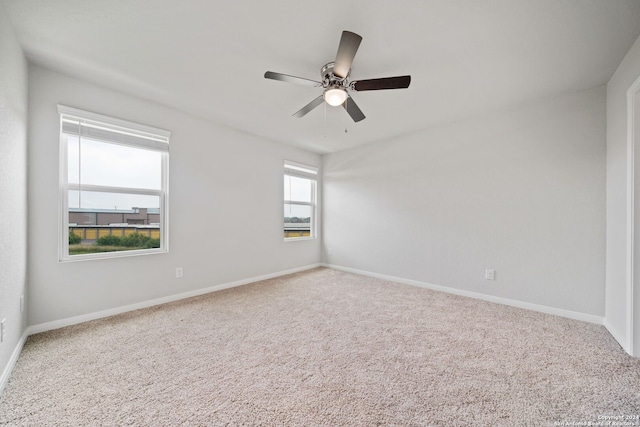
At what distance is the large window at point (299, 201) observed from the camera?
15.0 feet

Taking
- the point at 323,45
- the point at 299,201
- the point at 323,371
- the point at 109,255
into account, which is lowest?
the point at 323,371

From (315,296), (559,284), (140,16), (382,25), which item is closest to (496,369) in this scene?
(559,284)

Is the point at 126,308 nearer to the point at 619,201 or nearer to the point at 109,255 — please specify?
the point at 109,255

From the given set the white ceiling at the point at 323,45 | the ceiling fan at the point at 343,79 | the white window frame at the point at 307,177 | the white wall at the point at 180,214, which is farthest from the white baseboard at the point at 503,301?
the ceiling fan at the point at 343,79

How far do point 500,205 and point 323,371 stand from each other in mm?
2890

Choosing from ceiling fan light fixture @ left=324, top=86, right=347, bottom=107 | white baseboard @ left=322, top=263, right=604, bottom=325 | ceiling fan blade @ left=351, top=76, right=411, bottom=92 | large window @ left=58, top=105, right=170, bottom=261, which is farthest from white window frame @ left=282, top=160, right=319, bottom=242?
ceiling fan blade @ left=351, top=76, right=411, bottom=92

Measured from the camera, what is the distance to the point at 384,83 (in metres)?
1.93

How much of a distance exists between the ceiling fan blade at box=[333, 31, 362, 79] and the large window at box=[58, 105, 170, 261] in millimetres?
2330

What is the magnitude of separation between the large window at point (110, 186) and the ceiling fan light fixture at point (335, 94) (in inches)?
84.3

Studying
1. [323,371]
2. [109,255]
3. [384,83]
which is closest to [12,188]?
[109,255]

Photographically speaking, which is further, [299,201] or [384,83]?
[299,201]

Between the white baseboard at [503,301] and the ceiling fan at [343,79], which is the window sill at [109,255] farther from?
the white baseboard at [503,301]

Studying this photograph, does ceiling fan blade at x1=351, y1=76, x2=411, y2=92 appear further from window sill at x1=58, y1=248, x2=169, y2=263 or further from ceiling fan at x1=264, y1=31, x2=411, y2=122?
window sill at x1=58, y1=248, x2=169, y2=263

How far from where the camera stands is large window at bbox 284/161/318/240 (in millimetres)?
4578
